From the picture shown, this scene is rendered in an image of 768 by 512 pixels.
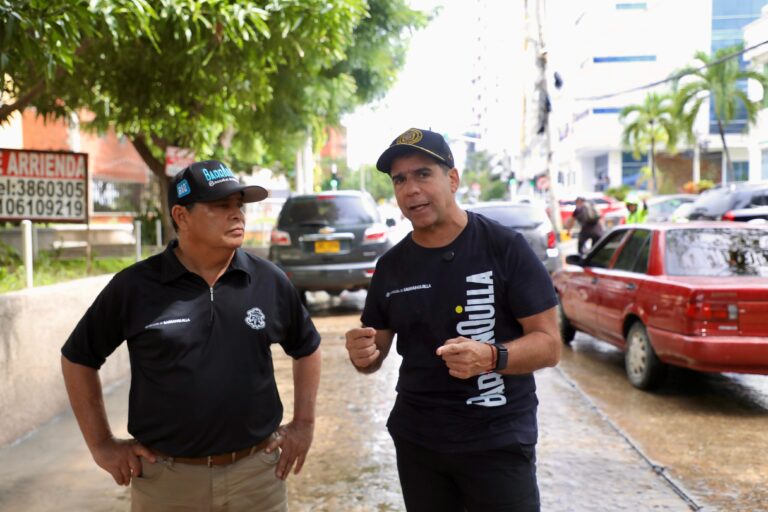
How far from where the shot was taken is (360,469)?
5059mm

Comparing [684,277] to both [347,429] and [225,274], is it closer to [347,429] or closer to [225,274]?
[347,429]

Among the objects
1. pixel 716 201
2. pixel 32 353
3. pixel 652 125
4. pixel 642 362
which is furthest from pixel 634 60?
pixel 32 353

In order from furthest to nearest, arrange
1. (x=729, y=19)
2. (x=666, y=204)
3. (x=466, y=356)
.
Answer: (x=729, y=19) < (x=666, y=204) < (x=466, y=356)

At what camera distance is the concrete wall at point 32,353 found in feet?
18.1

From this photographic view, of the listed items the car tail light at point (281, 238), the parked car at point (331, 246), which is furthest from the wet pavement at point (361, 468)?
the car tail light at point (281, 238)

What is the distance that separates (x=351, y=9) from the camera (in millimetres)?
7887

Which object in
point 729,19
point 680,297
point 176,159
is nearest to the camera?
point 680,297

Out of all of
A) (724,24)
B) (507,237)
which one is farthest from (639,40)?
(507,237)

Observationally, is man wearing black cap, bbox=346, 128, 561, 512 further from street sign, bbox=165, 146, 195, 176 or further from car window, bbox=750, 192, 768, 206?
car window, bbox=750, 192, 768, 206

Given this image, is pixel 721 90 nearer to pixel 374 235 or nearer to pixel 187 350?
pixel 374 235

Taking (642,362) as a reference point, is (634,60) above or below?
above

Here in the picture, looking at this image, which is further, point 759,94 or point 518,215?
point 759,94

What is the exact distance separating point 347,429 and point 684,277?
2.96 metres

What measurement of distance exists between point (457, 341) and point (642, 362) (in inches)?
201
